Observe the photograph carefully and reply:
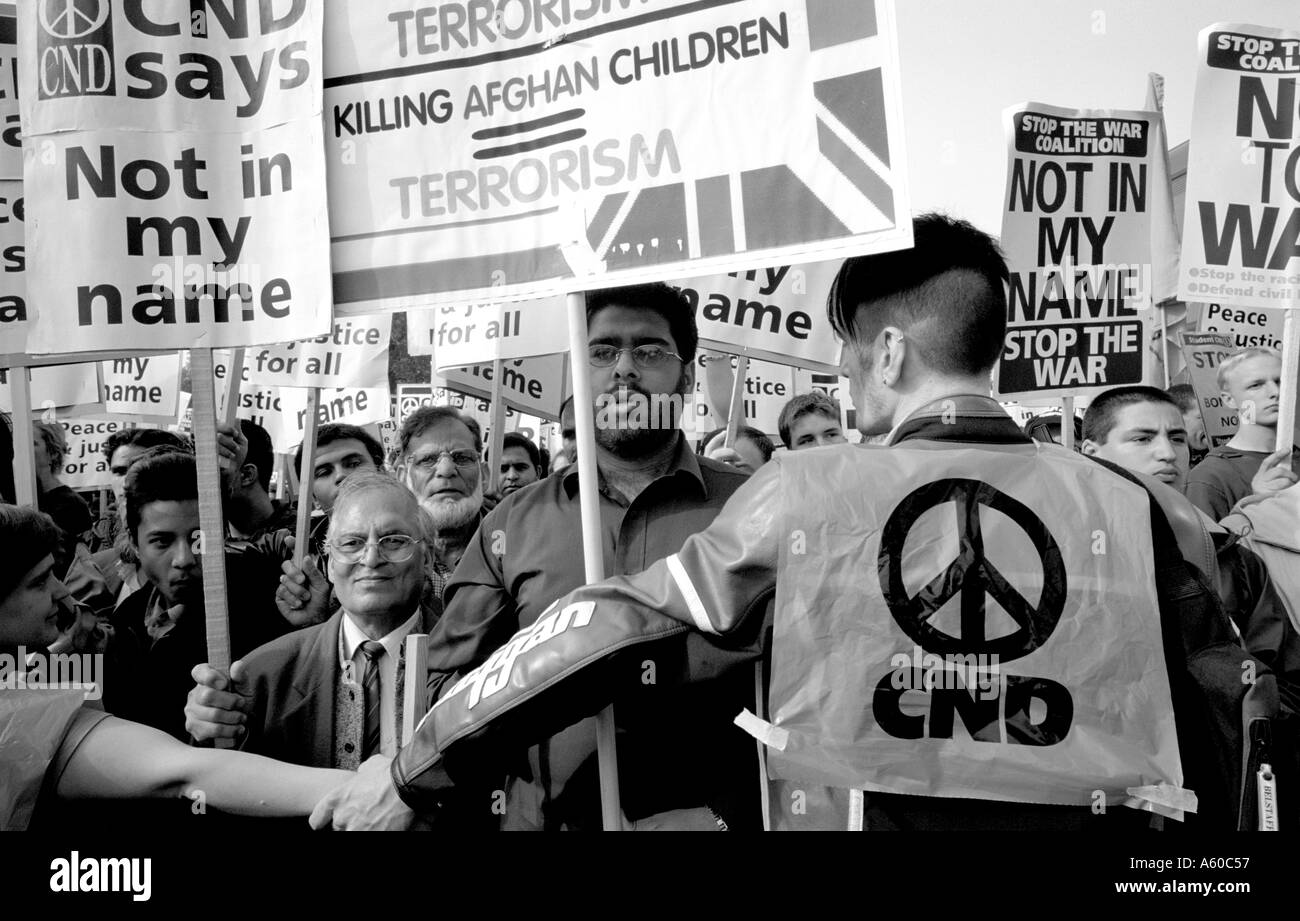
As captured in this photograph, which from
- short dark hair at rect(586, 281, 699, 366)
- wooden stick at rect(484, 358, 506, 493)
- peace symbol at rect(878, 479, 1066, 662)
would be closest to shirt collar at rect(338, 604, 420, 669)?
short dark hair at rect(586, 281, 699, 366)

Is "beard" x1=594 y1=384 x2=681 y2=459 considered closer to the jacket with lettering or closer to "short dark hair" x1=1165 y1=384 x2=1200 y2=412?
the jacket with lettering

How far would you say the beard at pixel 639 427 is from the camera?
3.29 meters

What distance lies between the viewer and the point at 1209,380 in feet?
30.8

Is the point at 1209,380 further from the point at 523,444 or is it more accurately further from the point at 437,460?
the point at 437,460

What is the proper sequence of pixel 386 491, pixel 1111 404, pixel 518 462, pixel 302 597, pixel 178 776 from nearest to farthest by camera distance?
pixel 178 776, pixel 386 491, pixel 302 597, pixel 1111 404, pixel 518 462

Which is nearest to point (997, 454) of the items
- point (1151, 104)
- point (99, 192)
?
point (99, 192)

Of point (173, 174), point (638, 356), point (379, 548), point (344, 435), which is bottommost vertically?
point (379, 548)

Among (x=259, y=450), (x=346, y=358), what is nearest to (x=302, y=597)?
(x=259, y=450)

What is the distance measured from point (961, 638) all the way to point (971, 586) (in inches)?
3.5

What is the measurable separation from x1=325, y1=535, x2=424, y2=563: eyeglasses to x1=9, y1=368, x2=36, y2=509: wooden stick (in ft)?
3.24

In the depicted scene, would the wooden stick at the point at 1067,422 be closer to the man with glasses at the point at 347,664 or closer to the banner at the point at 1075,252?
the banner at the point at 1075,252

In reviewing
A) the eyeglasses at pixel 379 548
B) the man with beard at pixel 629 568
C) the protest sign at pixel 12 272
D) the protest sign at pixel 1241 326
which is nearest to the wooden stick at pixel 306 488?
the protest sign at pixel 12 272

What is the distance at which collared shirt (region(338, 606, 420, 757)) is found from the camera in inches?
132

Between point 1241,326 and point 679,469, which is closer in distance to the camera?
point 679,469
